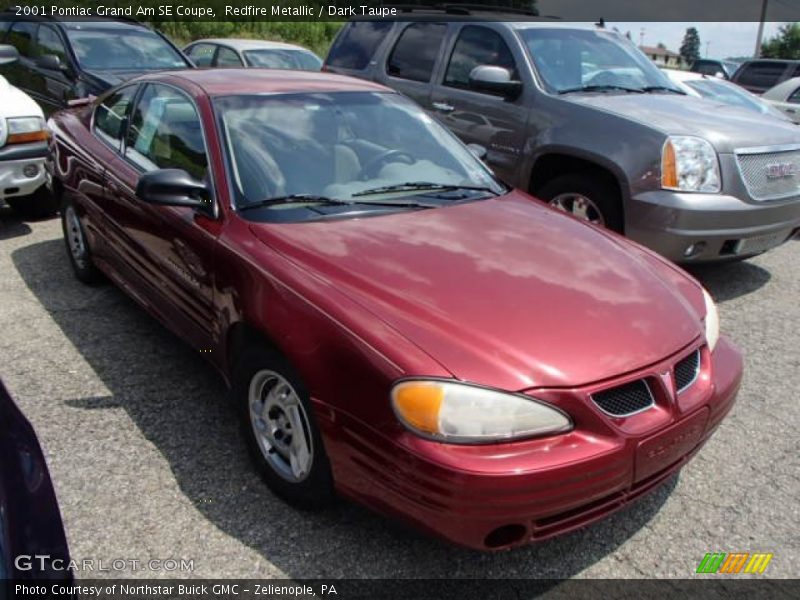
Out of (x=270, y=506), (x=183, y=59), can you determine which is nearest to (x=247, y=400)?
(x=270, y=506)

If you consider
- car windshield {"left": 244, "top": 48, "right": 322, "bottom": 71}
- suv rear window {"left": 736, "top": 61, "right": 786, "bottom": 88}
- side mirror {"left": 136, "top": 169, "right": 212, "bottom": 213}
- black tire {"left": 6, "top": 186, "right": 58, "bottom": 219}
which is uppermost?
car windshield {"left": 244, "top": 48, "right": 322, "bottom": 71}

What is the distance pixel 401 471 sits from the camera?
2.05 metres

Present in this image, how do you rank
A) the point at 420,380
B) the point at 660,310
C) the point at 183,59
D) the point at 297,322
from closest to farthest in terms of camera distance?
the point at 420,380 → the point at 297,322 → the point at 660,310 → the point at 183,59

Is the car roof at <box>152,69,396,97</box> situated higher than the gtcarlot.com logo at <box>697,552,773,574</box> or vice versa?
the car roof at <box>152,69,396,97</box>

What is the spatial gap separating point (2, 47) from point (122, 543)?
7.15 meters

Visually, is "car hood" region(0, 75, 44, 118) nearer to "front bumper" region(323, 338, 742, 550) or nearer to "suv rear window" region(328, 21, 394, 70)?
"suv rear window" region(328, 21, 394, 70)

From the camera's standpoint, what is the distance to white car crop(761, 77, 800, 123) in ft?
36.2

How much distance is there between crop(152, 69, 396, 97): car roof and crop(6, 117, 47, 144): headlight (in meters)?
2.19

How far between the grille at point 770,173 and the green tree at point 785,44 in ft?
188

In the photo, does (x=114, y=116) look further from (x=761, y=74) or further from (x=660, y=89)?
(x=761, y=74)

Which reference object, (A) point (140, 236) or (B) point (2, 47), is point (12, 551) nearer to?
(A) point (140, 236)

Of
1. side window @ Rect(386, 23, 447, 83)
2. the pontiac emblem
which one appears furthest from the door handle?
the pontiac emblem

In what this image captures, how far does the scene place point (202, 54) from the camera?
11.2 metres

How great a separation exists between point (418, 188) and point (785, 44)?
63840mm
